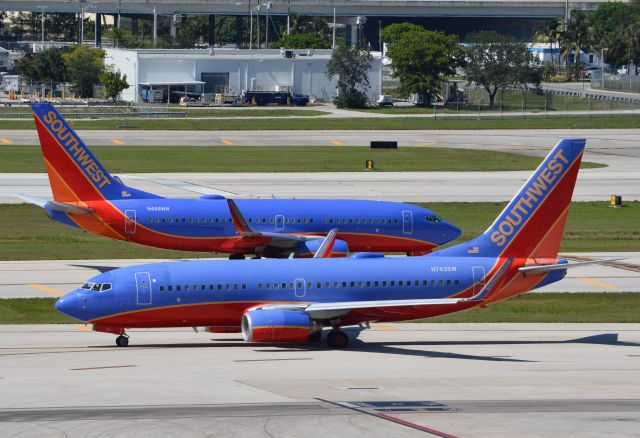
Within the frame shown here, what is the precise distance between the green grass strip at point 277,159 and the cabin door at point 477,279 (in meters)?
55.7

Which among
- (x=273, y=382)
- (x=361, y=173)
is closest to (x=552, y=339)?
(x=273, y=382)

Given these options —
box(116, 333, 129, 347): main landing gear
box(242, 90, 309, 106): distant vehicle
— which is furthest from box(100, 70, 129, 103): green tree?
box(116, 333, 129, 347): main landing gear

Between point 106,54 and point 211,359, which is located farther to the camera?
point 106,54

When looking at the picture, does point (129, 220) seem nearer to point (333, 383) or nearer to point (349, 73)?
point (333, 383)

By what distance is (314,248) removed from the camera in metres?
58.5

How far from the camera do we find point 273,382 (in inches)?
1446

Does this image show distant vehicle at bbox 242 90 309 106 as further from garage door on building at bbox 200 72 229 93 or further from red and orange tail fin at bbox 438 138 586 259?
red and orange tail fin at bbox 438 138 586 259

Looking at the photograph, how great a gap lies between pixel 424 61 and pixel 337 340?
438 ft

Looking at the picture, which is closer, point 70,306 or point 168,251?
point 70,306

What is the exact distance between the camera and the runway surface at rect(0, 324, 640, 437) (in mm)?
31078

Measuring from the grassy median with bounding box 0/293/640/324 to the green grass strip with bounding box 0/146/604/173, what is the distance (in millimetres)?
47754

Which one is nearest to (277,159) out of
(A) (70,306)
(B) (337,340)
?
(B) (337,340)

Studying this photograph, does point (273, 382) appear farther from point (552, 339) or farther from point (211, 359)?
point (552, 339)

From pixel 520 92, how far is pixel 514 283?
475ft
